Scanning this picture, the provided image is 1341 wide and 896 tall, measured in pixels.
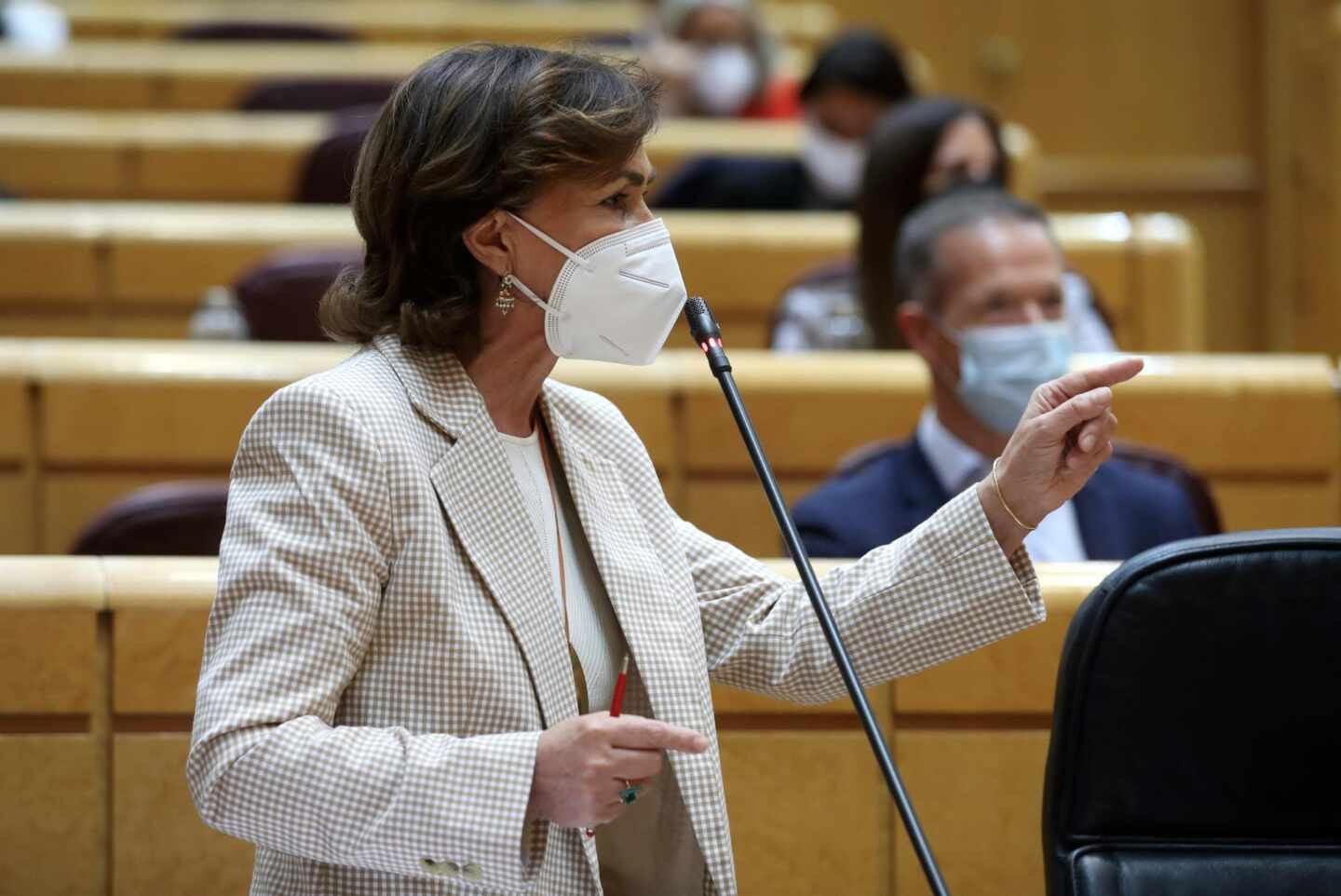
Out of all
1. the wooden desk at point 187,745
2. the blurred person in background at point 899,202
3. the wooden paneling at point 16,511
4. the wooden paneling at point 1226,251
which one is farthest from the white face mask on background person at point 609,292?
the wooden paneling at point 1226,251

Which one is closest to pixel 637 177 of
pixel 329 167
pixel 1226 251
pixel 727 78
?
pixel 329 167

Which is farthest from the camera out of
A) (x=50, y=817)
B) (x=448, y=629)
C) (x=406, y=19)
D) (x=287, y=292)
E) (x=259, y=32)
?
(x=406, y=19)

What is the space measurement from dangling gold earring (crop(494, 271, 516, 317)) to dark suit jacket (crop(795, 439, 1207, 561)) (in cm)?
78

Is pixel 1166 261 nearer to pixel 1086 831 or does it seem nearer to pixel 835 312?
pixel 835 312

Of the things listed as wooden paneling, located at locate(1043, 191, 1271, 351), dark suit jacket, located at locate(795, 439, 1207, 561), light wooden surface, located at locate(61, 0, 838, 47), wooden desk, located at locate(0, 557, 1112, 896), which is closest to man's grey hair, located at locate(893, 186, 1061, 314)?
dark suit jacket, located at locate(795, 439, 1207, 561)

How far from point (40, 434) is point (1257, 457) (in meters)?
1.48

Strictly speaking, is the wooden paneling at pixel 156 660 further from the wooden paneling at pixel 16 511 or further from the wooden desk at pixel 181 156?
the wooden desk at pixel 181 156

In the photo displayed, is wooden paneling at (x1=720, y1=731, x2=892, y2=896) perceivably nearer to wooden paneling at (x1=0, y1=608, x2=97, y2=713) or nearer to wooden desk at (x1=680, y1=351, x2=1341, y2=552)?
wooden paneling at (x1=0, y1=608, x2=97, y2=713)

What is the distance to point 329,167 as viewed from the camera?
337 cm

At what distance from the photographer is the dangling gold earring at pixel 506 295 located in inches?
41.3

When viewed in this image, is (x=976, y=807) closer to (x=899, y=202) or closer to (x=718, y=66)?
(x=899, y=202)

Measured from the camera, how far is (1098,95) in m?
5.17

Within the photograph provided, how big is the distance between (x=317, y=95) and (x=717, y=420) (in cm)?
225

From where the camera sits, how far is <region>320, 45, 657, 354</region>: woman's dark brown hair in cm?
100
